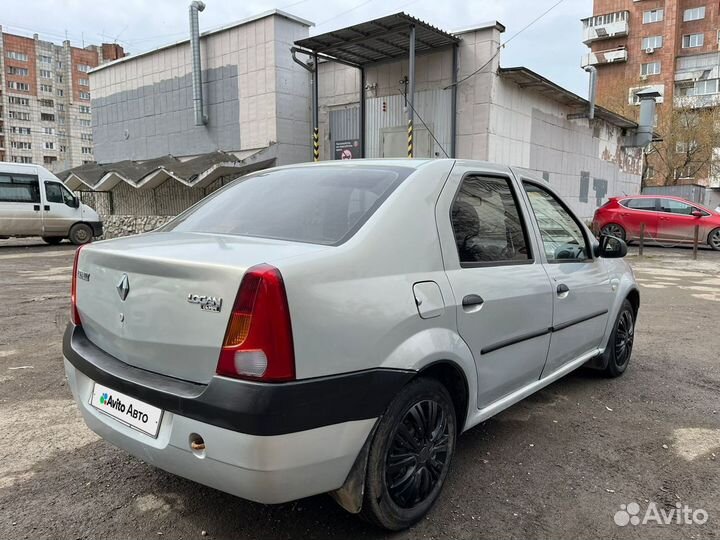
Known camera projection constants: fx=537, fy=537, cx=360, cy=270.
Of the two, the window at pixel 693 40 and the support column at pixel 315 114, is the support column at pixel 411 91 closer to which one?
the support column at pixel 315 114

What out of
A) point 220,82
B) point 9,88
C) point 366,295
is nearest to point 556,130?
point 220,82

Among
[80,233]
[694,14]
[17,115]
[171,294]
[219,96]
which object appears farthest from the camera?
[17,115]

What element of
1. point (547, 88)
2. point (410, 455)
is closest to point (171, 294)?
point (410, 455)

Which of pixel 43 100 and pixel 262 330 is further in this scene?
pixel 43 100

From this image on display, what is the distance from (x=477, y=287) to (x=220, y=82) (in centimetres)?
1650

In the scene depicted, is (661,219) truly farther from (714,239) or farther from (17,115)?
(17,115)

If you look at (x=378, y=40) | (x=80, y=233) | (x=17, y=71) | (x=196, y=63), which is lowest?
(x=80, y=233)

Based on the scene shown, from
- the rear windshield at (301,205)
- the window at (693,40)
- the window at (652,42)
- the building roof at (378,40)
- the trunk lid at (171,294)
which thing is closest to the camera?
the trunk lid at (171,294)

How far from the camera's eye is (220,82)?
1708cm

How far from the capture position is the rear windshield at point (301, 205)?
2.34 m

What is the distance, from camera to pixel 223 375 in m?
1.88

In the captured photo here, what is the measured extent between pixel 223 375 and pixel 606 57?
64.8 metres

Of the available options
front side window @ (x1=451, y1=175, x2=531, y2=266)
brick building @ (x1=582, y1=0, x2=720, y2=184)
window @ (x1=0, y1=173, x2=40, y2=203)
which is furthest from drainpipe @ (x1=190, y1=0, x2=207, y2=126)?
brick building @ (x1=582, y1=0, x2=720, y2=184)

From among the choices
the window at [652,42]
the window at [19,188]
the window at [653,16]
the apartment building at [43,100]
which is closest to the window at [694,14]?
the window at [653,16]
